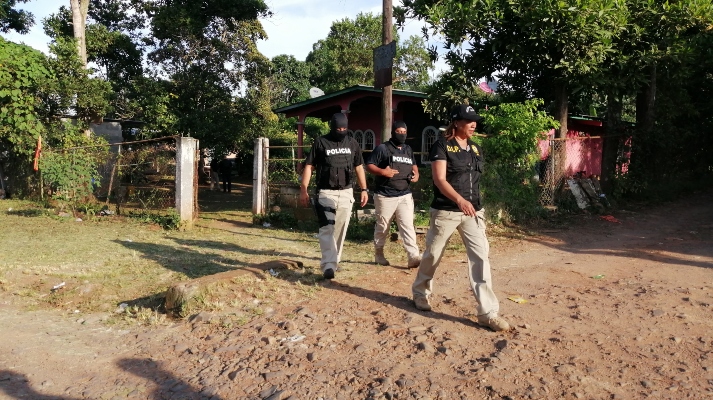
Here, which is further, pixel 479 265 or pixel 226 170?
pixel 226 170

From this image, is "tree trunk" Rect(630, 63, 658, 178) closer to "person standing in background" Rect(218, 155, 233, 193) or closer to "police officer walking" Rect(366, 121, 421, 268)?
"police officer walking" Rect(366, 121, 421, 268)

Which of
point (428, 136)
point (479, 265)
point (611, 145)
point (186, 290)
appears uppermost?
point (428, 136)

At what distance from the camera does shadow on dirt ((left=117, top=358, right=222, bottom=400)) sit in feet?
11.6

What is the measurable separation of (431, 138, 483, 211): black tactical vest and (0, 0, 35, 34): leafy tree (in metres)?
21.2

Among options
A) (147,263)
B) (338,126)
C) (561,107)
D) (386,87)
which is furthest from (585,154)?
(147,263)

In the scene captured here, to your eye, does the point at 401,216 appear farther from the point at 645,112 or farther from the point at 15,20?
the point at 15,20

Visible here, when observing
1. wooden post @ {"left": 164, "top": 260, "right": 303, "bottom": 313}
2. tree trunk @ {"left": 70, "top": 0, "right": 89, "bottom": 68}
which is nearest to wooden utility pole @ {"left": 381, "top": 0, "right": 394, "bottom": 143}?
wooden post @ {"left": 164, "top": 260, "right": 303, "bottom": 313}

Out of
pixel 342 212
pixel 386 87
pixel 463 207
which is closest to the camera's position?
Answer: pixel 463 207

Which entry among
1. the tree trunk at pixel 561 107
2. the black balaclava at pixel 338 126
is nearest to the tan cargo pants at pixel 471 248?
the black balaclava at pixel 338 126

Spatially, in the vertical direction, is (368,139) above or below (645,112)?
below

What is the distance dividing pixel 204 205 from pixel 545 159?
888 centimetres

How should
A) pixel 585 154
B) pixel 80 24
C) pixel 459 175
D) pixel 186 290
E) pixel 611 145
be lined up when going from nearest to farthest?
pixel 459 175 < pixel 186 290 < pixel 611 145 < pixel 585 154 < pixel 80 24

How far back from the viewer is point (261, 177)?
11125 mm

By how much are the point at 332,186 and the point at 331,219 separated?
1.13 ft
